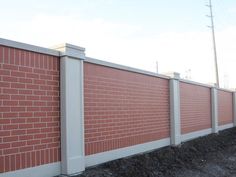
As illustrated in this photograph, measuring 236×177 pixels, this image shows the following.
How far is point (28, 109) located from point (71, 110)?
3.04 feet

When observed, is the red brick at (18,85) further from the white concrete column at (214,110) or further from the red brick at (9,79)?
the white concrete column at (214,110)

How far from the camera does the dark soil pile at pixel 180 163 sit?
7.23 m

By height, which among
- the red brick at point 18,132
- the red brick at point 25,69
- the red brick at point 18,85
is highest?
the red brick at point 25,69

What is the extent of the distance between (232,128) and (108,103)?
1243cm

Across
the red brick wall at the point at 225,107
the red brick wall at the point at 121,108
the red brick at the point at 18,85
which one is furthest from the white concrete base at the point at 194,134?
the red brick at the point at 18,85

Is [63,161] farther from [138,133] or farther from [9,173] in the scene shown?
[138,133]

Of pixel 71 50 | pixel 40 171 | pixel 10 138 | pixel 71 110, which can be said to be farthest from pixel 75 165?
pixel 71 50

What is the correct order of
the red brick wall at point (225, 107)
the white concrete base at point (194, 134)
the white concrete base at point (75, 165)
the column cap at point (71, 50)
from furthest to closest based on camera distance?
1. the red brick wall at point (225, 107)
2. the white concrete base at point (194, 134)
3. the column cap at point (71, 50)
4. the white concrete base at point (75, 165)

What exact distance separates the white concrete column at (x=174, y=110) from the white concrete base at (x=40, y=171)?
550cm

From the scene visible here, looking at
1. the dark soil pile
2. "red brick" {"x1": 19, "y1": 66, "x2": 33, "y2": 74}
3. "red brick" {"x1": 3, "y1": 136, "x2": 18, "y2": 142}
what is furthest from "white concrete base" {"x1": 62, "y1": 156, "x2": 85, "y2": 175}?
"red brick" {"x1": 19, "y1": 66, "x2": 33, "y2": 74}

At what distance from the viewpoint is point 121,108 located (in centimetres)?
818

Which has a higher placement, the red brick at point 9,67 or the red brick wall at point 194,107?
the red brick at point 9,67

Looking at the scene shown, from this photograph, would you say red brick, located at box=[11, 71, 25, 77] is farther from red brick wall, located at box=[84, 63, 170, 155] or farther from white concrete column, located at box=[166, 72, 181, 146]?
white concrete column, located at box=[166, 72, 181, 146]

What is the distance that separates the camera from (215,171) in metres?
9.04
